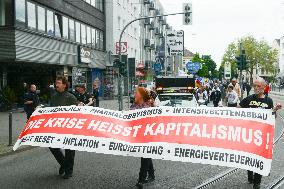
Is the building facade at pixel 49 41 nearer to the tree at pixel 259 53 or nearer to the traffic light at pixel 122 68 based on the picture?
the traffic light at pixel 122 68

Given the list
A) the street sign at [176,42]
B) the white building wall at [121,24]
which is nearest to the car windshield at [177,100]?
the street sign at [176,42]

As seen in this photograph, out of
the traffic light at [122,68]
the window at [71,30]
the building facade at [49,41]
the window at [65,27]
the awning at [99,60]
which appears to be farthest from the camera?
the awning at [99,60]

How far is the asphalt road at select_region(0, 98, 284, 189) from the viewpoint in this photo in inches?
293

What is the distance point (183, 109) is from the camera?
7.28 m

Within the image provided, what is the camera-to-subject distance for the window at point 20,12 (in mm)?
24223

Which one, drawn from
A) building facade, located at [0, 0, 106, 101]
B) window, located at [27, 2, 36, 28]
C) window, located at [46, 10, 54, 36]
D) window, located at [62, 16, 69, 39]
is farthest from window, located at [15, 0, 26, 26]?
window, located at [62, 16, 69, 39]

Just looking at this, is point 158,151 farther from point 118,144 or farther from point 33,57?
point 33,57

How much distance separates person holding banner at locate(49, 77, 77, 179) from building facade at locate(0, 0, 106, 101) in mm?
15948

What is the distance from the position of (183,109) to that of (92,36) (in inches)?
1292

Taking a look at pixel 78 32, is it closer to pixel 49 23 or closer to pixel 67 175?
pixel 49 23

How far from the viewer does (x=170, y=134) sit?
6.92 metres

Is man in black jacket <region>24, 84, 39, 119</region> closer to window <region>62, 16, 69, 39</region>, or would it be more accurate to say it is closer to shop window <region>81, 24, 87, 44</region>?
window <region>62, 16, 69, 39</region>

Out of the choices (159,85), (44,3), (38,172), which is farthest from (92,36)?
(38,172)

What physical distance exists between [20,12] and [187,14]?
29.2 feet
